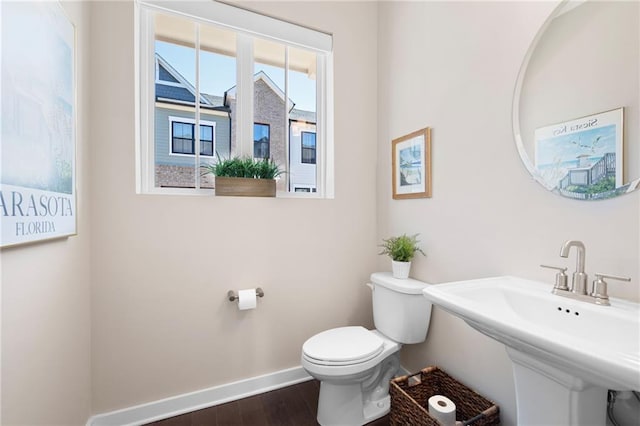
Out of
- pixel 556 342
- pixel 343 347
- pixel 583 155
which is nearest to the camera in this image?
pixel 556 342

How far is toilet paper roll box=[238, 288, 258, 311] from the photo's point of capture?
1594 mm

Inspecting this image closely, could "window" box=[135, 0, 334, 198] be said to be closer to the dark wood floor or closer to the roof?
the roof

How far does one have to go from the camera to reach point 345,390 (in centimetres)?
145

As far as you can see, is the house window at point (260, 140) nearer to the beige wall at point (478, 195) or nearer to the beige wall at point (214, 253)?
the beige wall at point (214, 253)

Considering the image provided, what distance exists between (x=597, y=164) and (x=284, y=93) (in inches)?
67.0

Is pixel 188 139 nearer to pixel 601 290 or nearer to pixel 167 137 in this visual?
pixel 167 137

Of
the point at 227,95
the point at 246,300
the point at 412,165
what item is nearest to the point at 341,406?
the point at 246,300

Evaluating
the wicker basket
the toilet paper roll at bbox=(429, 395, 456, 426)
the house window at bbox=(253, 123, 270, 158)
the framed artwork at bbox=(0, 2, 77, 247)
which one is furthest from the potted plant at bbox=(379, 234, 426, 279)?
the framed artwork at bbox=(0, 2, 77, 247)

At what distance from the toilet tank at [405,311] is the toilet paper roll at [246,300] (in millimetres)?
770

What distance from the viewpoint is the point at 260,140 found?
1887 millimetres

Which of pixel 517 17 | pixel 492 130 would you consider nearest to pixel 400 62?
pixel 517 17

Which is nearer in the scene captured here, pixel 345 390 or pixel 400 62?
pixel 345 390

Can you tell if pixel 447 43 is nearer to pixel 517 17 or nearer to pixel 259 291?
pixel 517 17

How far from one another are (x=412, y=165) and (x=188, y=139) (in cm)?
139
